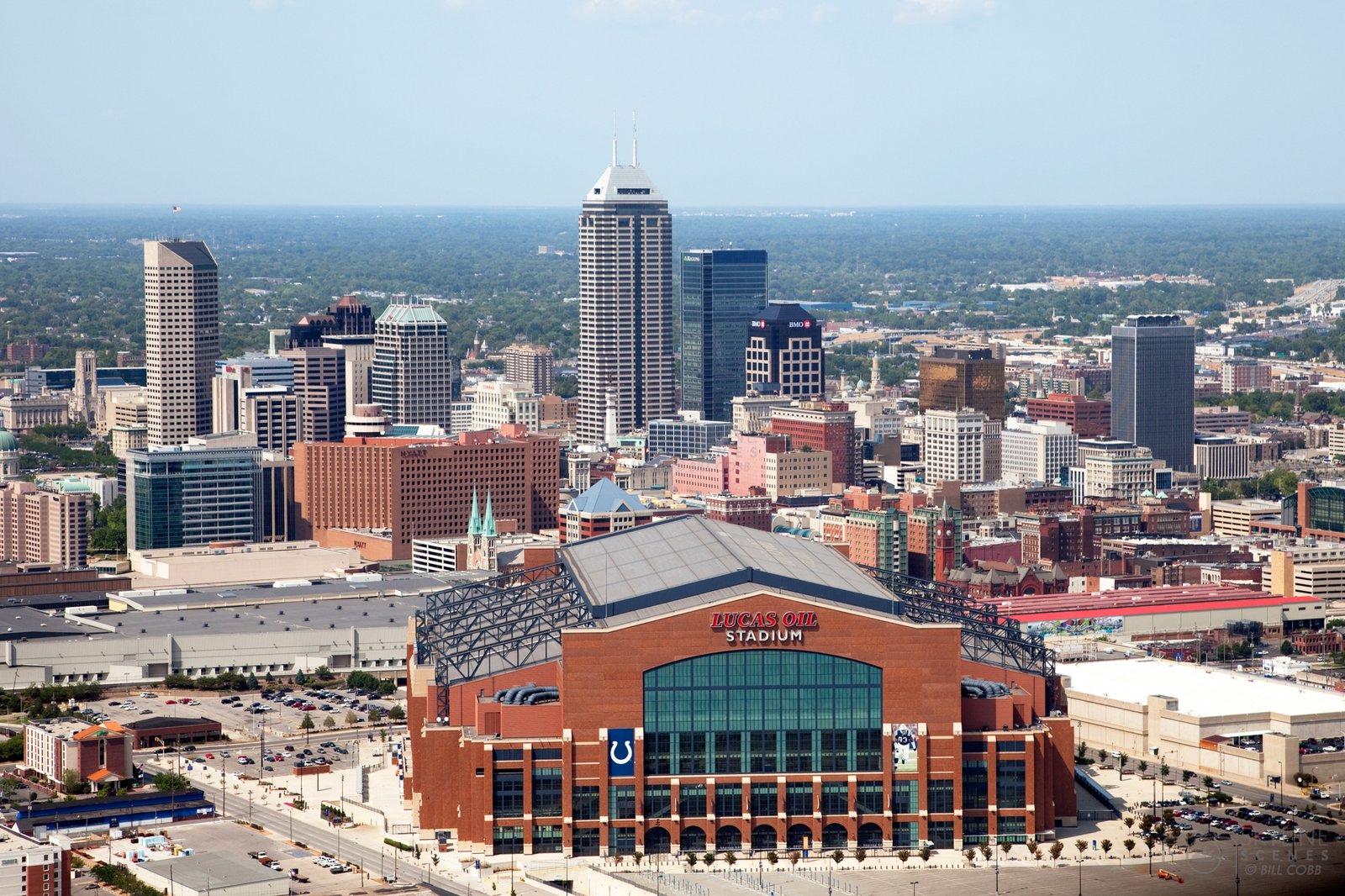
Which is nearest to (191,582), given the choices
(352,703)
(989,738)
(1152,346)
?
(352,703)

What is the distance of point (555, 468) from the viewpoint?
392 ft

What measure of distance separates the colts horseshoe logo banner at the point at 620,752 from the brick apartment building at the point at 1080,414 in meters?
90.6

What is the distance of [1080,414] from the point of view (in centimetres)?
14675

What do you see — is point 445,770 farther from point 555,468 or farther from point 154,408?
point 154,408

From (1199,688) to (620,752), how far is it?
22273 millimetres

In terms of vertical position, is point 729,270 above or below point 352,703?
above

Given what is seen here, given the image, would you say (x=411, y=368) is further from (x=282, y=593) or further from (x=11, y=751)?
(x=11, y=751)

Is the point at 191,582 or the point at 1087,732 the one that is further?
the point at 191,582

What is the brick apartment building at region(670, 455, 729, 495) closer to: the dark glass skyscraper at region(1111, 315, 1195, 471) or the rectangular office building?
the rectangular office building

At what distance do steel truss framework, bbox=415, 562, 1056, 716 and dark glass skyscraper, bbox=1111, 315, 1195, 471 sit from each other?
74525 millimetres

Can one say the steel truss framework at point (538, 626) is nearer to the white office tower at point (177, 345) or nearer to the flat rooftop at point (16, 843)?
the flat rooftop at point (16, 843)

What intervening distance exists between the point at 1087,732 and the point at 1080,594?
24.9 metres

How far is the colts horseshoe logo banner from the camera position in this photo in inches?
2291

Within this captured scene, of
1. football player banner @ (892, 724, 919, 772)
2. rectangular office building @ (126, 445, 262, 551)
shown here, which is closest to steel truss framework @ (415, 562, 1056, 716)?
football player banner @ (892, 724, 919, 772)
